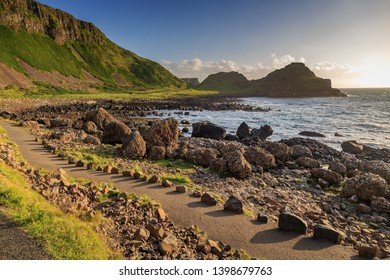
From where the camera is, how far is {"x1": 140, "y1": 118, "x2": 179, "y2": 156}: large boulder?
27.6 metres

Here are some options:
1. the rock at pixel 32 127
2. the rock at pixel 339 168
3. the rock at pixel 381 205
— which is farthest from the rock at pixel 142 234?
the rock at pixel 32 127

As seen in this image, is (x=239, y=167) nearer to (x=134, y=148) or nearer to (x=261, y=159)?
(x=261, y=159)

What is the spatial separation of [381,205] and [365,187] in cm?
187

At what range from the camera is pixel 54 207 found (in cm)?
1082

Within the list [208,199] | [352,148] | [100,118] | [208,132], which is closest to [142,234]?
[208,199]

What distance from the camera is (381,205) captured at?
57.3ft

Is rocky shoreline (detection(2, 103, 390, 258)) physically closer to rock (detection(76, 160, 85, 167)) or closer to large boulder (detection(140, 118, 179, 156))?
large boulder (detection(140, 118, 179, 156))

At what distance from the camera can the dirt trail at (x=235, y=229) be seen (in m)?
11.1

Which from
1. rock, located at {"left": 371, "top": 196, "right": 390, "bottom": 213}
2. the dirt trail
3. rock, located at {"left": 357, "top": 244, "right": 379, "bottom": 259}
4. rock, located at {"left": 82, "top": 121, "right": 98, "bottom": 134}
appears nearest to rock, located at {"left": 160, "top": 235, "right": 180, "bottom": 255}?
the dirt trail

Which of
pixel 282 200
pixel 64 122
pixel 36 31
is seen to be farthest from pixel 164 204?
pixel 36 31

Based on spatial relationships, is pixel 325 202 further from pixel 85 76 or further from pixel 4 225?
pixel 85 76

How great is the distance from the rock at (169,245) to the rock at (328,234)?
6.29 metres

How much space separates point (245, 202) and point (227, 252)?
5.95 m

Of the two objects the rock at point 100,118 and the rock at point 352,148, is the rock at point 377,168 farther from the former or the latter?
the rock at point 100,118
